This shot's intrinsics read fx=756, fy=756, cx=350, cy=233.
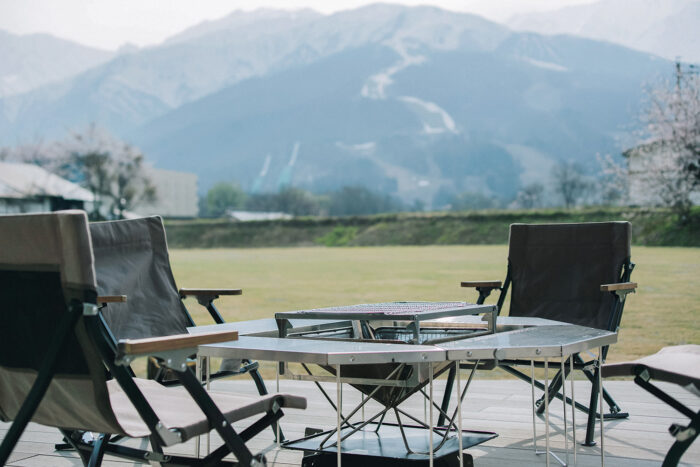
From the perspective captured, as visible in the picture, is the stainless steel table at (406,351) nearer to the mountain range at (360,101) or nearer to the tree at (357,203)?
the tree at (357,203)

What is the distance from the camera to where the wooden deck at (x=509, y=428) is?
2404 mm

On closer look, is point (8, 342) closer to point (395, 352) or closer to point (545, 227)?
point (395, 352)

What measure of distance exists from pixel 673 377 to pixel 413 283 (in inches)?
482

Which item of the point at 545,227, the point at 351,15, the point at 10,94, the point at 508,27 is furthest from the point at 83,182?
the point at 351,15

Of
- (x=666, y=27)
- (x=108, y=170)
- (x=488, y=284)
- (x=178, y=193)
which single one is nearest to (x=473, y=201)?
(x=178, y=193)

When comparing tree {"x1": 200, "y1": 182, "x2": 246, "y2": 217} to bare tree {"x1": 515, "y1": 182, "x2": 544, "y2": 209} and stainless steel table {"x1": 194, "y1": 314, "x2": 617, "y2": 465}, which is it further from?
stainless steel table {"x1": 194, "y1": 314, "x2": 617, "y2": 465}

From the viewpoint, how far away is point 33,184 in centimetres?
3020

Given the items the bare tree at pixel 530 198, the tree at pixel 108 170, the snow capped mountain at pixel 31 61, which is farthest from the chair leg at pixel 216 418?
the snow capped mountain at pixel 31 61

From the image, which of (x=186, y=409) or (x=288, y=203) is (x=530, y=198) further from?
(x=186, y=409)

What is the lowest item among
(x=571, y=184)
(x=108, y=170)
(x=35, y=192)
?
(x=35, y=192)

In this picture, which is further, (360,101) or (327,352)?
(360,101)

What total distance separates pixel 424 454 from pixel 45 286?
1062 mm

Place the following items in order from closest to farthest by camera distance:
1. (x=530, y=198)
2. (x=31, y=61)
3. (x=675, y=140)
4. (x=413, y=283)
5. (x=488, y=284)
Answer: (x=488, y=284), (x=675, y=140), (x=413, y=283), (x=530, y=198), (x=31, y=61)

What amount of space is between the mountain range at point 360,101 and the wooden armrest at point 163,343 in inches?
2922
